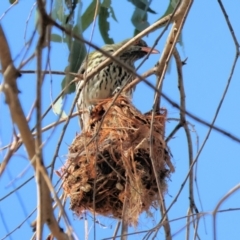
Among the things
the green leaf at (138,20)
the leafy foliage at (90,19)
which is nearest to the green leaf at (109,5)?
the leafy foliage at (90,19)

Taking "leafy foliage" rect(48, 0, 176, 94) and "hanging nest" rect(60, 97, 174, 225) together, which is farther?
"hanging nest" rect(60, 97, 174, 225)

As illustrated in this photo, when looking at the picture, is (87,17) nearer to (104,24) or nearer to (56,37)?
(104,24)

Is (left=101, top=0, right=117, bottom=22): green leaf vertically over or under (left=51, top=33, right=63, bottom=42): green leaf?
over

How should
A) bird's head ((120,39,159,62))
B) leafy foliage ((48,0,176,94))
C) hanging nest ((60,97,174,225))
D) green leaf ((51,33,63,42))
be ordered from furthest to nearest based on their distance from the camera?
bird's head ((120,39,159,62)) < hanging nest ((60,97,174,225)) < green leaf ((51,33,63,42)) < leafy foliage ((48,0,176,94))

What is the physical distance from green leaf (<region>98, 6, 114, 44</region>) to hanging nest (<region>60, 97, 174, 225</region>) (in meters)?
0.37

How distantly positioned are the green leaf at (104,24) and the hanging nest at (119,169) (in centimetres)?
37

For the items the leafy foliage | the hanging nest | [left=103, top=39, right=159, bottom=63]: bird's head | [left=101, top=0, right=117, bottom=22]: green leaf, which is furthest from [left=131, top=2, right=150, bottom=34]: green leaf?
[left=103, top=39, right=159, bottom=63]: bird's head

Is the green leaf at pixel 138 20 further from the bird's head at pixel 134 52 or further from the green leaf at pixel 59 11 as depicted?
the bird's head at pixel 134 52

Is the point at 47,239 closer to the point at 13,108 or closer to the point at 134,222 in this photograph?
the point at 134,222

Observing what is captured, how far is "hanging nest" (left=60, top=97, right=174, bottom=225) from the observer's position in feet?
11.0

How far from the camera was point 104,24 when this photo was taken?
321cm

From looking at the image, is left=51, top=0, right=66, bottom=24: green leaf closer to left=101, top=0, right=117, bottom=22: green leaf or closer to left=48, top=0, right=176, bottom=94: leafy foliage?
left=48, top=0, right=176, bottom=94: leafy foliage

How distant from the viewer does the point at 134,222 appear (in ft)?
10.8

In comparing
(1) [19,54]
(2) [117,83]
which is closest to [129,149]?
(2) [117,83]
